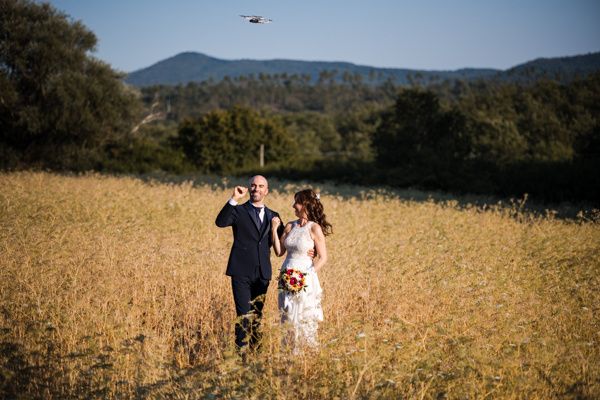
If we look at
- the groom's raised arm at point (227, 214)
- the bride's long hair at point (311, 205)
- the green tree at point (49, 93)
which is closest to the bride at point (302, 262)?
the bride's long hair at point (311, 205)

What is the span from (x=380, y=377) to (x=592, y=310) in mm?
3953

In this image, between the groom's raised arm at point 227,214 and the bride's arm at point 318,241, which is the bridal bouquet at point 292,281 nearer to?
the bride's arm at point 318,241

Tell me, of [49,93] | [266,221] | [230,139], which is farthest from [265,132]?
[266,221]

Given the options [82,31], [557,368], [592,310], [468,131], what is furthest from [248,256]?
[468,131]

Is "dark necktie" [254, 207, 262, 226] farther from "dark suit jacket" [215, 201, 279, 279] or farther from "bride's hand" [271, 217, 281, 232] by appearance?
"bride's hand" [271, 217, 281, 232]

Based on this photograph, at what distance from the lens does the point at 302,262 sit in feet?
18.5

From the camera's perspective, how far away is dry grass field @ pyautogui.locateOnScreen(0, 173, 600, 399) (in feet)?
14.4

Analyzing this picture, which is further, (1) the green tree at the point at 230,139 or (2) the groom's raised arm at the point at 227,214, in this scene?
(1) the green tree at the point at 230,139

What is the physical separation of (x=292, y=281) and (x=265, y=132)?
57598mm

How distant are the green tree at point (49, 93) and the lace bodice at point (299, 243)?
2544 cm

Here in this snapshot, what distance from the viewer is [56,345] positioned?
17.6ft

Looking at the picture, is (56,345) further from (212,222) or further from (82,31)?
(82,31)

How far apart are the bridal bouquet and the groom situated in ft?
1.23

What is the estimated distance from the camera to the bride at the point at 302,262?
Answer: 5.46m
